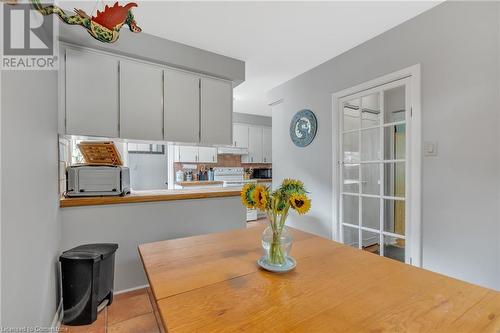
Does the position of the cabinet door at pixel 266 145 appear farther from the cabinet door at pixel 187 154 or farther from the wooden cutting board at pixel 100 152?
the wooden cutting board at pixel 100 152

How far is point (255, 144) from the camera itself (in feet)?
19.9

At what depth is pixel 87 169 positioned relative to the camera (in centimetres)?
197

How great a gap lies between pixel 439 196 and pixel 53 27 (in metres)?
3.41

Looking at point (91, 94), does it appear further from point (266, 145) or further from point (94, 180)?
point (266, 145)

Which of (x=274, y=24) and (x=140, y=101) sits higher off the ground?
(x=274, y=24)

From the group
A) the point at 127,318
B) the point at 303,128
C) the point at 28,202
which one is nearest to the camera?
the point at 28,202

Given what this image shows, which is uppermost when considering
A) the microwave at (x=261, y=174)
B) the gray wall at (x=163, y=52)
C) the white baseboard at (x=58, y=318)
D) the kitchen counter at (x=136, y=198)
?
the gray wall at (x=163, y=52)

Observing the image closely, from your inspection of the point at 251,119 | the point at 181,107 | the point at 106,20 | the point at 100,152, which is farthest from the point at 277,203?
the point at 251,119

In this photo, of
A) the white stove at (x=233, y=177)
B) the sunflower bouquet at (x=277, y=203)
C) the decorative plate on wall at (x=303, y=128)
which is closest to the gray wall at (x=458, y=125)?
the decorative plate on wall at (x=303, y=128)

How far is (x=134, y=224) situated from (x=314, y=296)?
1832 mm

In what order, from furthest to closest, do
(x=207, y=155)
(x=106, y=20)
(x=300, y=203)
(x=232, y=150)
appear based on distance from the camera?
1. (x=232, y=150)
2. (x=207, y=155)
3. (x=106, y=20)
4. (x=300, y=203)

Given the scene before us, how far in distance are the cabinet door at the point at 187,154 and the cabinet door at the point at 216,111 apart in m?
2.26

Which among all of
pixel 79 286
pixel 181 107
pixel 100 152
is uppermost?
pixel 181 107

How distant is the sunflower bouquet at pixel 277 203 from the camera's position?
0.94 metres
